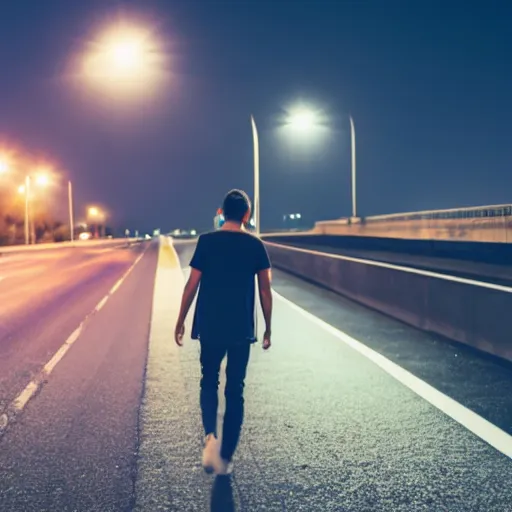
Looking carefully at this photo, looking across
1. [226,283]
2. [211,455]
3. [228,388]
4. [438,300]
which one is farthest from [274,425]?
[438,300]

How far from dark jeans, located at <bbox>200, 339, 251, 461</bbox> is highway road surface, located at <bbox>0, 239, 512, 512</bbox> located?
0.76ft

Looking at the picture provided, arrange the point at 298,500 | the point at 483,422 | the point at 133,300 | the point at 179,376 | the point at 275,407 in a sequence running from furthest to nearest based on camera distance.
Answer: the point at 133,300 < the point at 179,376 < the point at 275,407 < the point at 483,422 < the point at 298,500

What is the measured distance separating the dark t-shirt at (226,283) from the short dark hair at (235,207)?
0.19 metres

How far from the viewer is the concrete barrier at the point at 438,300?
9.02 meters

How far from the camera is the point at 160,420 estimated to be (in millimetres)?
6297

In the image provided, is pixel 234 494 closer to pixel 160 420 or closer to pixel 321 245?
pixel 160 420

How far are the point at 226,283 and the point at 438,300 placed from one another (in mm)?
6873

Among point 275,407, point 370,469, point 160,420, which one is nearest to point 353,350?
point 275,407

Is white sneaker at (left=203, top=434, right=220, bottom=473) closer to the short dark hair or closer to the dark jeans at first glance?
the dark jeans

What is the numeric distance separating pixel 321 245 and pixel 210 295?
4809 cm

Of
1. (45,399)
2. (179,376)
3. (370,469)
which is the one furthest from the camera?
(179,376)

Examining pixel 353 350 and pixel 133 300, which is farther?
pixel 133 300

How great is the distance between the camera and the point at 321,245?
52781 mm

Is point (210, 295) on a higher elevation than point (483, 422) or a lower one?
higher
